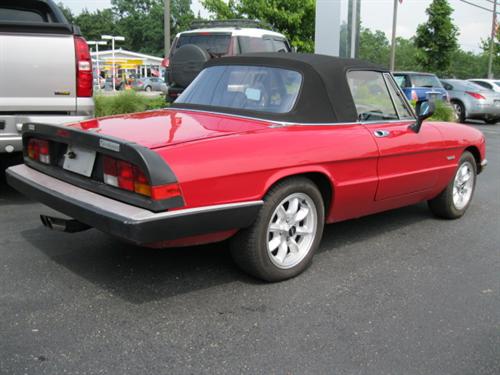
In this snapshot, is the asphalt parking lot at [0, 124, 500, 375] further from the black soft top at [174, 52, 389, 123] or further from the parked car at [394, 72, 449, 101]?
the parked car at [394, 72, 449, 101]

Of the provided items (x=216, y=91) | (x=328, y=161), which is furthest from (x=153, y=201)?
(x=216, y=91)

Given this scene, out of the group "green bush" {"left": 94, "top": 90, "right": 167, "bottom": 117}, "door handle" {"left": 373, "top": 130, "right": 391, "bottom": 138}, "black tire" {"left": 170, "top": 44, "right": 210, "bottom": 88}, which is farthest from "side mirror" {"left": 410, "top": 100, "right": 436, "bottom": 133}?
"green bush" {"left": 94, "top": 90, "right": 167, "bottom": 117}

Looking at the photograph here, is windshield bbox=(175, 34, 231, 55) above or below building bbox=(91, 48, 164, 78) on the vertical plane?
below

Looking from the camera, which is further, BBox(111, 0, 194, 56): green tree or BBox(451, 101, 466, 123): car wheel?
BBox(111, 0, 194, 56): green tree

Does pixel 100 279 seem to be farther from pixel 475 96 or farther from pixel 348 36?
pixel 475 96

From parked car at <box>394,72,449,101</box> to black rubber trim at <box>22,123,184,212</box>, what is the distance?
1268 centimetres

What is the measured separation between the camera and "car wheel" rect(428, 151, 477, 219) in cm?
504

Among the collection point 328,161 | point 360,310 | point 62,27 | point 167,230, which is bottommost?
point 360,310

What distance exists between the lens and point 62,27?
4926 millimetres

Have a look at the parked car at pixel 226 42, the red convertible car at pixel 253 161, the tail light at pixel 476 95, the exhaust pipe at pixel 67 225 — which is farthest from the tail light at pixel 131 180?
the tail light at pixel 476 95

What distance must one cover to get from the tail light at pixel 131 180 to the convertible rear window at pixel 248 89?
117cm

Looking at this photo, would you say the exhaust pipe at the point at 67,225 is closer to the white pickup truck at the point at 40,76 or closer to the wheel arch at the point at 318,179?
the wheel arch at the point at 318,179

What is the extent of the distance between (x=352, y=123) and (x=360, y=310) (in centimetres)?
143

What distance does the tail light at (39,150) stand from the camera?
366cm
